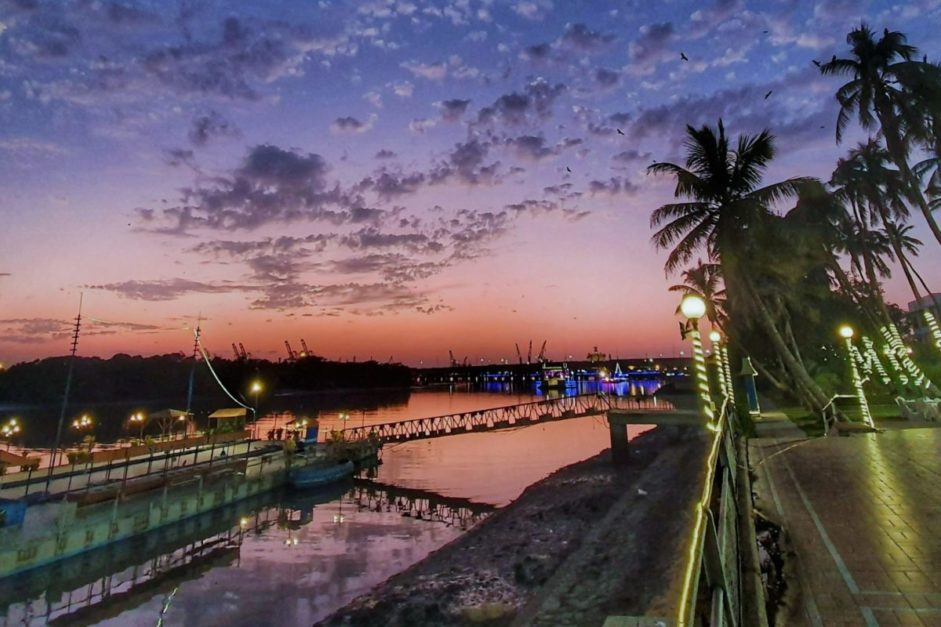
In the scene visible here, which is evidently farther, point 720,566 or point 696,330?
point 696,330

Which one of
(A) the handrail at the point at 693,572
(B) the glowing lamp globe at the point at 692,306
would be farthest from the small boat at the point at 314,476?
(A) the handrail at the point at 693,572

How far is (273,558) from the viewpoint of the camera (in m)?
23.1

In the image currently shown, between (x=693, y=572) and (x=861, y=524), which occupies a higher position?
(x=693, y=572)

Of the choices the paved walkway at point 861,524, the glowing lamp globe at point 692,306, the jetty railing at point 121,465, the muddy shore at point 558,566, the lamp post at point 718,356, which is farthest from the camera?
the jetty railing at point 121,465

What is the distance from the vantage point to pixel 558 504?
24078 millimetres

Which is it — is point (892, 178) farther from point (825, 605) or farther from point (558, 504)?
point (825, 605)

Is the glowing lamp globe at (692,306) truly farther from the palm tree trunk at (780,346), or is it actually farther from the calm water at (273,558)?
the calm water at (273,558)

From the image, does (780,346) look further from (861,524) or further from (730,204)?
(861,524)

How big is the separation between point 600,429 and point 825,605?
220ft

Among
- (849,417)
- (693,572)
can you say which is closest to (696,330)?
(693,572)

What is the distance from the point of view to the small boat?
36281 millimetres

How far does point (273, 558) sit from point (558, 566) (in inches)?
577

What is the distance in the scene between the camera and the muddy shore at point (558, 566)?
37.7ft

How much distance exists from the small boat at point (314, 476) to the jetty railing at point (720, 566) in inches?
1328
